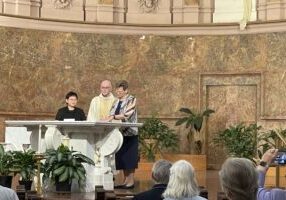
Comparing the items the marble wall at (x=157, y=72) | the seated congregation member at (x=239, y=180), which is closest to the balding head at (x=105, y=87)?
the marble wall at (x=157, y=72)

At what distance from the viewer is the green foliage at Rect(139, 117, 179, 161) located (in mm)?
17109

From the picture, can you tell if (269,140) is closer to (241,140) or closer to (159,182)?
(241,140)

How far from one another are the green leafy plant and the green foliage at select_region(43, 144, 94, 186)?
8127 mm

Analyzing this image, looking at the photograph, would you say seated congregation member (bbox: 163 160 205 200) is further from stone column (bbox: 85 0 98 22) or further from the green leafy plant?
stone column (bbox: 85 0 98 22)

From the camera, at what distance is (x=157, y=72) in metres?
18.5

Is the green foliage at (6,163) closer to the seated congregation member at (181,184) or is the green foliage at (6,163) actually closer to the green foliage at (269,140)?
the seated congregation member at (181,184)

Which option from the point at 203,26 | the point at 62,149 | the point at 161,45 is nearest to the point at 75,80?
the point at 161,45

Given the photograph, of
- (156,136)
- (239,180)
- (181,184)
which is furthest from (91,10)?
(239,180)

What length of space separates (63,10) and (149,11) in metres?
2.56

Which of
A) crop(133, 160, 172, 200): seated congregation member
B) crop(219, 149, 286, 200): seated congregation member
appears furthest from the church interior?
crop(219, 149, 286, 200): seated congregation member

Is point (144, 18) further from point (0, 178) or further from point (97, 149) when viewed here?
point (0, 178)

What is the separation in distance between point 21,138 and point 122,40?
709cm

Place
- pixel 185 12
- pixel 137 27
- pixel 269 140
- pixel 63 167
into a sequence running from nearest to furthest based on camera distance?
1. pixel 63 167
2. pixel 269 140
3. pixel 137 27
4. pixel 185 12

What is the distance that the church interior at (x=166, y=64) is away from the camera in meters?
17.4
